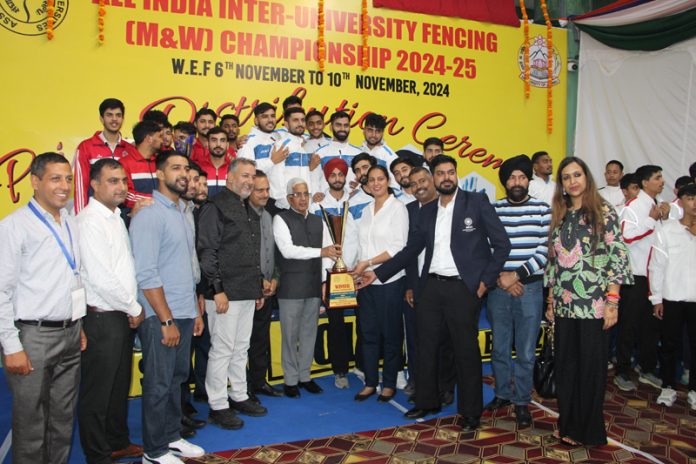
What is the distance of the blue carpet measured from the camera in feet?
12.3

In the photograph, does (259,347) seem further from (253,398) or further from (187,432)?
(187,432)

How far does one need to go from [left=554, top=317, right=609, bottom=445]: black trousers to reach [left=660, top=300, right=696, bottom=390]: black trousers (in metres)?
1.36

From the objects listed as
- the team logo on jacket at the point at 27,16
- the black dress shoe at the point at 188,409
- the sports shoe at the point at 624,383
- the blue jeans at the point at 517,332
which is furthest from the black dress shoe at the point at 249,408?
the team logo on jacket at the point at 27,16

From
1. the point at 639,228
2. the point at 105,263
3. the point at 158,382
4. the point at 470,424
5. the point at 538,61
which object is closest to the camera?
the point at 105,263

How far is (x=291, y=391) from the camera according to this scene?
14.9 feet

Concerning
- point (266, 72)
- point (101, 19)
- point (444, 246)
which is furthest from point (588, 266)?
point (101, 19)

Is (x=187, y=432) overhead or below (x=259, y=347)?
below

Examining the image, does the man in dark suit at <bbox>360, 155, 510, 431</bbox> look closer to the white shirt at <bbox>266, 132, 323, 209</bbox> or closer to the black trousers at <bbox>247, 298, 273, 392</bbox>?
the black trousers at <bbox>247, 298, 273, 392</bbox>

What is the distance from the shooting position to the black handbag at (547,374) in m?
4.17

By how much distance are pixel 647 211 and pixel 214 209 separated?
377 centimetres

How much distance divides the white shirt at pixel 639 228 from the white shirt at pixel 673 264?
0.43 metres

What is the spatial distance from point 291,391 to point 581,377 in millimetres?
2192

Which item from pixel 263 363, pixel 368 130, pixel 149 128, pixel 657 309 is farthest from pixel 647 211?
pixel 149 128

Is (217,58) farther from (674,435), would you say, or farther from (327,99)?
(674,435)
